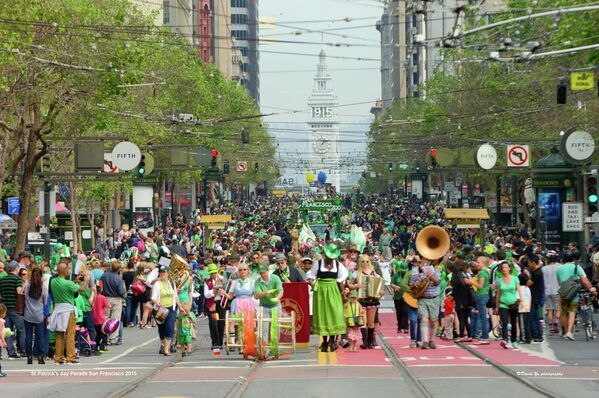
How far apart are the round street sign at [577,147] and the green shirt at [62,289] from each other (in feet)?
73.8

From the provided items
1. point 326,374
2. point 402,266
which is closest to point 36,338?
point 326,374

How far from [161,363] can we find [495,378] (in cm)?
591

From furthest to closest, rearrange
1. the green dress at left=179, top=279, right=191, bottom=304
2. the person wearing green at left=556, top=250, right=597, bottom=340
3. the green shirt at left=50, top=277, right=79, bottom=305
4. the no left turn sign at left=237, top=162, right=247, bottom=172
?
the no left turn sign at left=237, top=162, right=247, bottom=172, the person wearing green at left=556, top=250, right=597, bottom=340, the green dress at left=179, top=279, right=191, bottom=304, the green shirt at left=50, top=277, right=79, bottom=305

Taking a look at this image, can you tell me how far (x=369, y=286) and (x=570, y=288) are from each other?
4606mm

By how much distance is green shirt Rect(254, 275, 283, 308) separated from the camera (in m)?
23.3

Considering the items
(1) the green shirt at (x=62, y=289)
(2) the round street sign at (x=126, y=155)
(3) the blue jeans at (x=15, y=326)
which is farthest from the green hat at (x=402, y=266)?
(2) the round street sign at (x=126, y=155)

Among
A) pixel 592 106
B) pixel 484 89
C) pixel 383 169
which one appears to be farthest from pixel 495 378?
pixel 383 169

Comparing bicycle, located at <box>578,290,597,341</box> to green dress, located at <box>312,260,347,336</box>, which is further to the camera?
bicycle, located at <box>578,290,597,341</box>

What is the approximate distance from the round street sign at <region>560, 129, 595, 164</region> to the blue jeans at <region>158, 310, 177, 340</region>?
67.4 ft

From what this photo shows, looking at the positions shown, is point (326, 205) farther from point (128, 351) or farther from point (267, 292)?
point (267, 292)

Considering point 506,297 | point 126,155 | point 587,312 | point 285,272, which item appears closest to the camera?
point 506,297

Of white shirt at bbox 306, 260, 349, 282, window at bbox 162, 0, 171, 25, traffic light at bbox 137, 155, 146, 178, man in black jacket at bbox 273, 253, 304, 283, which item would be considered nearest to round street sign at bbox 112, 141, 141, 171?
traffic light at bbox 137, 155, 146, 178

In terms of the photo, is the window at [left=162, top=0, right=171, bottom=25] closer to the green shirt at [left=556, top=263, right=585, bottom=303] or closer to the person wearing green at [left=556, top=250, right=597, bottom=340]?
the person wearing green at [left=556, top=250, right=597, bottom=340]

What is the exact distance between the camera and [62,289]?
23.2 meters
